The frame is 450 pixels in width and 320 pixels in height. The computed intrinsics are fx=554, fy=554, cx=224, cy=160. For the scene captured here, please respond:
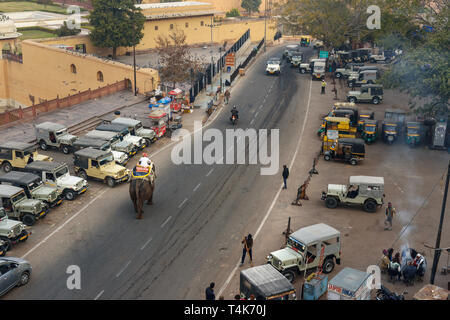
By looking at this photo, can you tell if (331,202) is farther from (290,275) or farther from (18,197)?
(18,197)

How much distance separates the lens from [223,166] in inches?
1502

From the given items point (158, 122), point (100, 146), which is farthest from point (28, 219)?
point (158, 122)

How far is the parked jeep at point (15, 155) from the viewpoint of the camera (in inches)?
1383

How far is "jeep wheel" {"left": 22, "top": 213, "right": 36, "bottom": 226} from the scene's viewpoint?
95.0ft

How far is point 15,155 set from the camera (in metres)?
35.2

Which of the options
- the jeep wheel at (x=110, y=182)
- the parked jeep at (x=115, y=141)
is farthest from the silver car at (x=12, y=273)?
the parked jeep at (x=115, y=141)

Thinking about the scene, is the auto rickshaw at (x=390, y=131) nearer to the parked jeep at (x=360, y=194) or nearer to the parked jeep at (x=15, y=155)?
the parked jeep at (x=360, y=194)

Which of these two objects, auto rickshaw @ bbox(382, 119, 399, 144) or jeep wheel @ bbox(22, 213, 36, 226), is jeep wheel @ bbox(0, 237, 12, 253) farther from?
auto rickshaw @ bbox(382, 119, 399, 144)

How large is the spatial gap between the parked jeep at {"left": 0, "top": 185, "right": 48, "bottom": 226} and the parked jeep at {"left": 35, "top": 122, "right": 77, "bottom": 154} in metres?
10.4

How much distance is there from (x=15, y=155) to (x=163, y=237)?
13.0 m

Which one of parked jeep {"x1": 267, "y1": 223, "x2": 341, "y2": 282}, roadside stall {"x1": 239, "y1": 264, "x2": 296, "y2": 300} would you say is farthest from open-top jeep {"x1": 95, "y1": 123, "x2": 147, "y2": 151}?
roadside stall {"x1": 239, "y1": 264, "x2": 296, "y2": 300}

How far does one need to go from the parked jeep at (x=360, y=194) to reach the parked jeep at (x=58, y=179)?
14410 mm

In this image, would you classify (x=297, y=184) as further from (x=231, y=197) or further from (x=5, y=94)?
(x=5, y=94)

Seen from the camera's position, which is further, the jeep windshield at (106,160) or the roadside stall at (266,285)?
the jeep windshield at (106,160)
